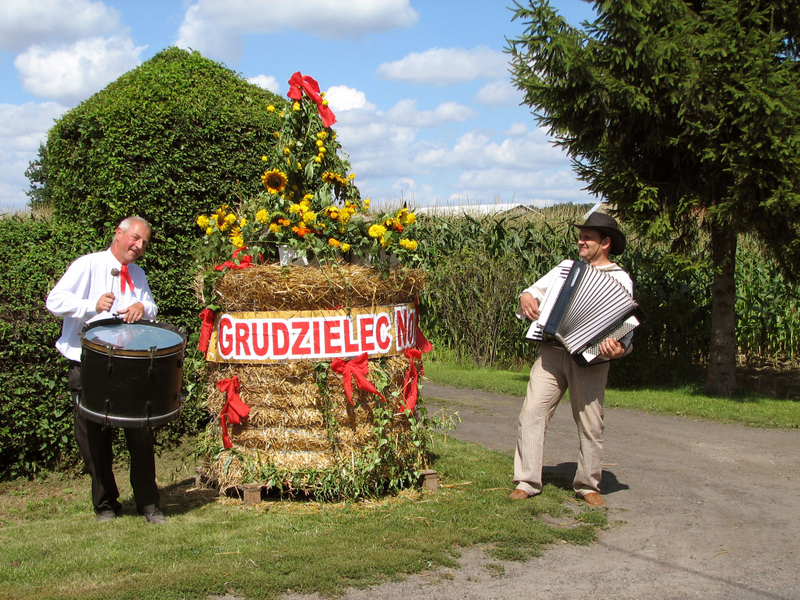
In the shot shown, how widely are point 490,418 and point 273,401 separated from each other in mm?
4393

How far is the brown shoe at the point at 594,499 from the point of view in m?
5.36

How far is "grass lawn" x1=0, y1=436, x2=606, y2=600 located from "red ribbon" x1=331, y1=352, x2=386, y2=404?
2.72 ft

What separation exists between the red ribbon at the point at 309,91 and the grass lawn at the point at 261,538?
9.54ft

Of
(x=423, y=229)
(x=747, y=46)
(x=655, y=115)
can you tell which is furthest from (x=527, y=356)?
(x=747, y=46)

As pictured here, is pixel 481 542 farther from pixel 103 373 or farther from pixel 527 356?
pixel 527 356

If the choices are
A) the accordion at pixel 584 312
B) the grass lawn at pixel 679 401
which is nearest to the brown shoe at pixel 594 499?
the accordion at pixel 584 312

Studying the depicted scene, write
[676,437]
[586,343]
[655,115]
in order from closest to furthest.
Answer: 1. [586,343]
2. [676,437]
3. [655,115]

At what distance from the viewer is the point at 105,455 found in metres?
4.96

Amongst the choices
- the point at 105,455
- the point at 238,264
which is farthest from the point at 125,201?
the point at 105,455

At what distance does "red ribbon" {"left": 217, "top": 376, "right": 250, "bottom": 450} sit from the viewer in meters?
5.21

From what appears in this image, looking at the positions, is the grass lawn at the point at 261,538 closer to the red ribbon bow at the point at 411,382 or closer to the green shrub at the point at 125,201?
the red ribbon bow at the point at 411,382

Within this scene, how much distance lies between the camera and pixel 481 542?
4.48 metres

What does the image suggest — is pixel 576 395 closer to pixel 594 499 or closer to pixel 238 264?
pixel 594 499

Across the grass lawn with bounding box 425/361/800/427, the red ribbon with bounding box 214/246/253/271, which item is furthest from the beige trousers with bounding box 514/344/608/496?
the grass lawn with bounding box 425/361/800/427
